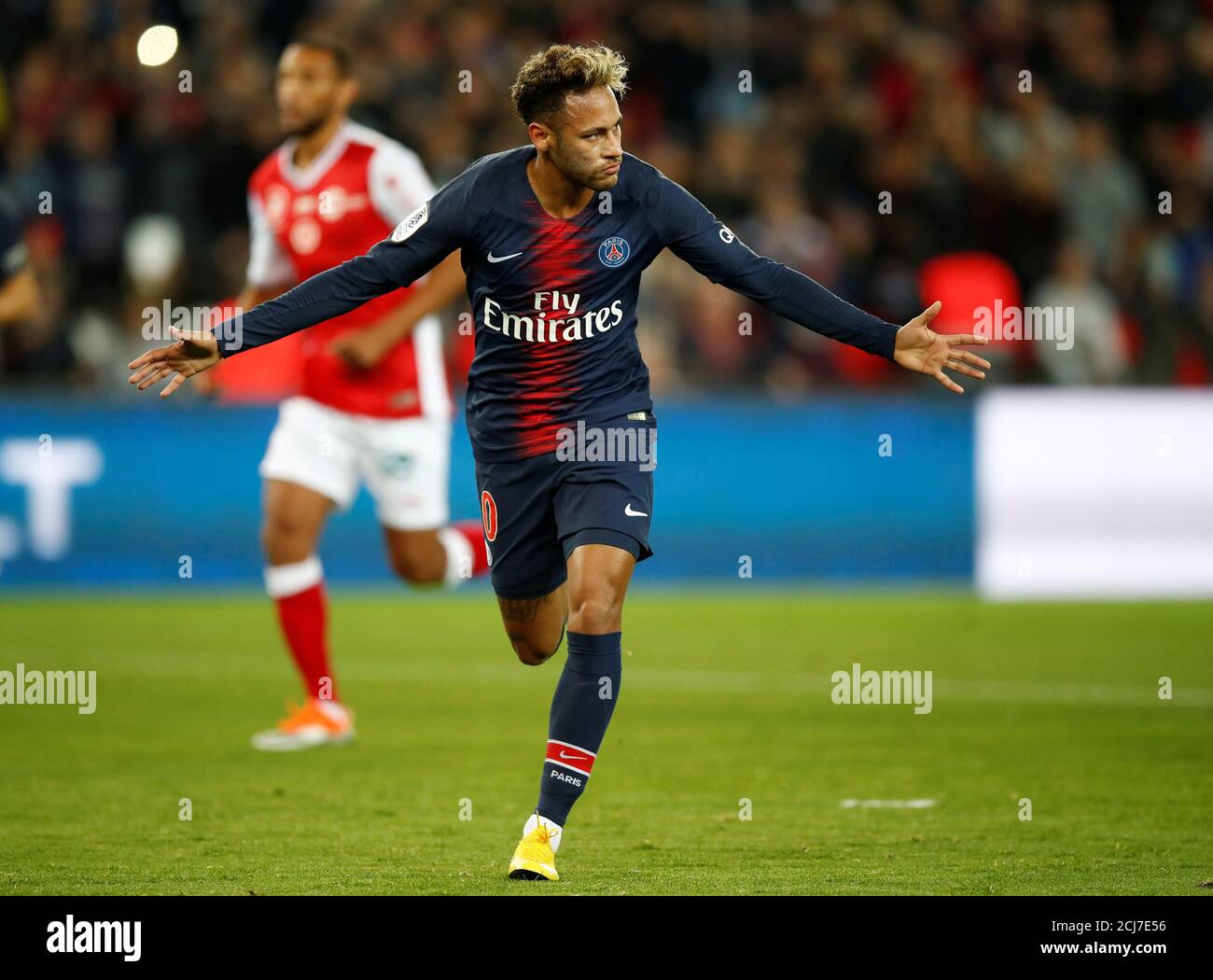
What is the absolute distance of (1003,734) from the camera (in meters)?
9.43

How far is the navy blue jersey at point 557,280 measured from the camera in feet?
21.3

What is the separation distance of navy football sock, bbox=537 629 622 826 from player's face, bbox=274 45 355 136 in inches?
157

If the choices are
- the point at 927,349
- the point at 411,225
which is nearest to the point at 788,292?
the point at 927,349

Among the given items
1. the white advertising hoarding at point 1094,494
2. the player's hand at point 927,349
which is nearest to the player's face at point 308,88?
the player's hand at point 927,349

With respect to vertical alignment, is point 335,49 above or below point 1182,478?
above

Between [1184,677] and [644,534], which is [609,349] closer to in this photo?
[644,534]

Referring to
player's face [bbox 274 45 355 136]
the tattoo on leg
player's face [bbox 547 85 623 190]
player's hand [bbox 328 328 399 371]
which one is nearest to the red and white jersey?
player's face [bbox 274 45 355 136]

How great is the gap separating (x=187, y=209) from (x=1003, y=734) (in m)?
10.2

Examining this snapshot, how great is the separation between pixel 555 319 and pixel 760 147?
1206 centimetres

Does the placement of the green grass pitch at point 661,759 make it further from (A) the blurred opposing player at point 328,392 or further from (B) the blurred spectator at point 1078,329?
(B) the blurred spectator at point 1078,329

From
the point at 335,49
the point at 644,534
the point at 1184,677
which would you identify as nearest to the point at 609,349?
the point at 644,534

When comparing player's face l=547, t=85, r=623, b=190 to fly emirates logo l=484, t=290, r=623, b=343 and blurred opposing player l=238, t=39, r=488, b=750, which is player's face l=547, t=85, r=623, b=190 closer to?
fly emirates logo l=484, t=290, r=623, b=343

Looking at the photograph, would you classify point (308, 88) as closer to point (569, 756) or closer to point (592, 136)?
point (592, 136)

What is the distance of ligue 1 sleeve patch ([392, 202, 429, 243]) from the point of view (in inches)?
256
